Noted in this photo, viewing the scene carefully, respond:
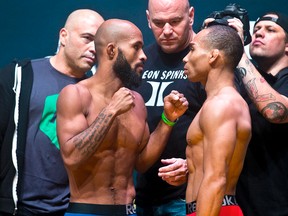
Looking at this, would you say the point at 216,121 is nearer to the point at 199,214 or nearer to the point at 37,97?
the point at 199,214

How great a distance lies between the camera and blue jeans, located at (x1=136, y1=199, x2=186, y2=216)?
330 cm

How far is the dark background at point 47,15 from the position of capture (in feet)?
12.6

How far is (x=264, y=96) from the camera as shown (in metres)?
3.12

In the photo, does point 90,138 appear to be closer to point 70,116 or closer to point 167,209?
point 70,116

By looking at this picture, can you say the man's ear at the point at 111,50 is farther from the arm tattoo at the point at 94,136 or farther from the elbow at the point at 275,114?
the elbow at the point at 275,114

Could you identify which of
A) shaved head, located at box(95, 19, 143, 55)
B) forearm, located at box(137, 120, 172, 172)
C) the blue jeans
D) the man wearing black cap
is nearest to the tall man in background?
the blue jeans

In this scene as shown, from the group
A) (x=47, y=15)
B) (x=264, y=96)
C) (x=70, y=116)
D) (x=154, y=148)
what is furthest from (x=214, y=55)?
(x=47, y=15)

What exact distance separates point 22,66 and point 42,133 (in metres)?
0.33

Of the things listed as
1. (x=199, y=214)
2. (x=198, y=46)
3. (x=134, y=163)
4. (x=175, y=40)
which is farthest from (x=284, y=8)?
(x=199, y=214)

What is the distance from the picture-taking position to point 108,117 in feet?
9.29

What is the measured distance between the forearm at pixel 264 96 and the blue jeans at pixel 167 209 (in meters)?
0.54

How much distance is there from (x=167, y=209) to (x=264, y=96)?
2.18 feet

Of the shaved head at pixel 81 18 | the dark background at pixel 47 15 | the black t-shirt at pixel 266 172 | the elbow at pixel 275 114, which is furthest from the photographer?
the dark background at pixel 47 15

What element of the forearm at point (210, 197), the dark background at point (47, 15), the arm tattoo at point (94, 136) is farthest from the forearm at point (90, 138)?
the dark background at point (47, 15)
